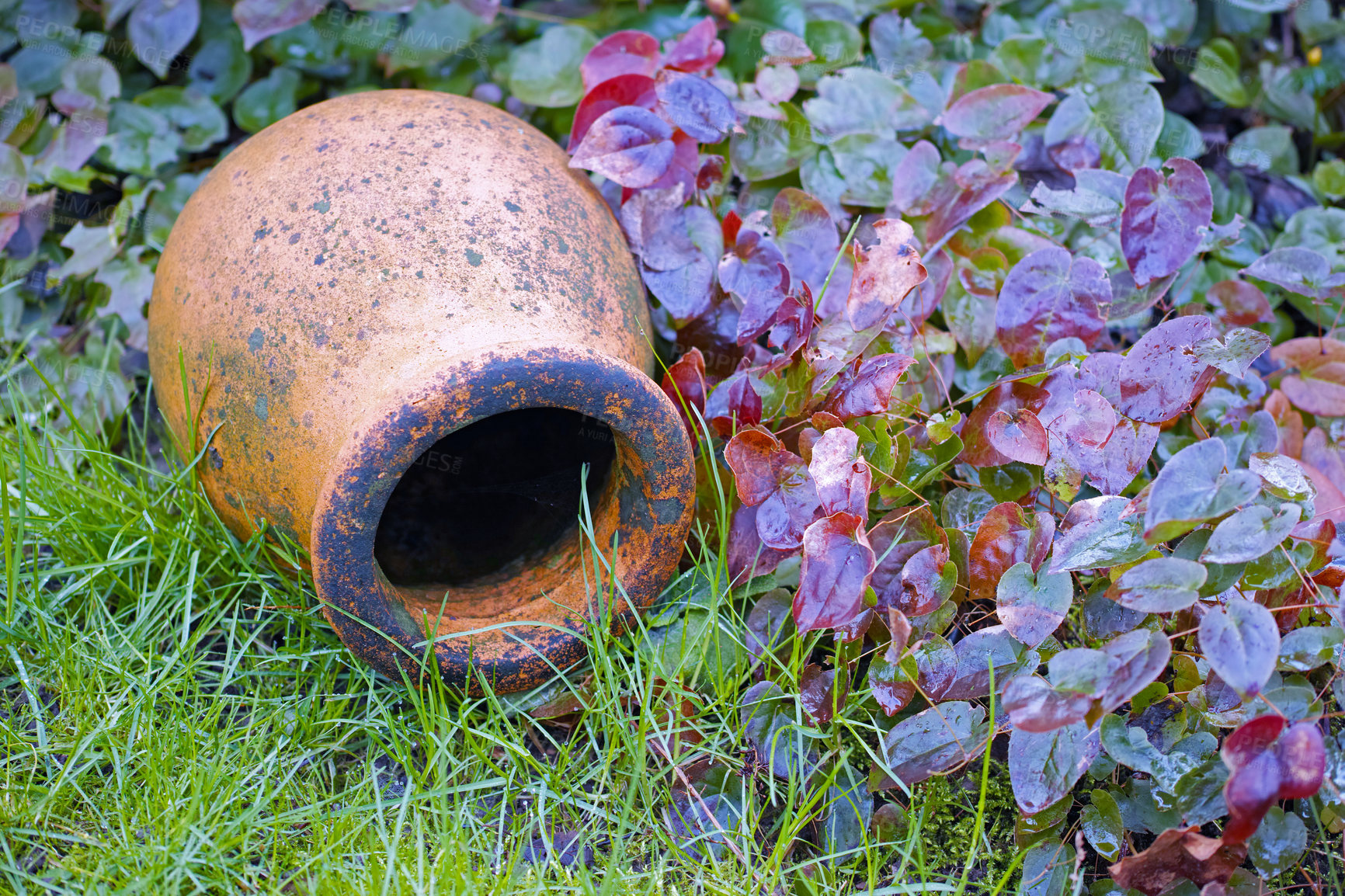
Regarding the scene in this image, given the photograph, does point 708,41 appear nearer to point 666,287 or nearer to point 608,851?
point 666,287

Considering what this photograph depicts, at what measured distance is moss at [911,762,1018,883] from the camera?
1.35 metres

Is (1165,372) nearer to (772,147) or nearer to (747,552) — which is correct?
(747,552)

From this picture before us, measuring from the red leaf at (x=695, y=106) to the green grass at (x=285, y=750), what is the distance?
68 centimetres

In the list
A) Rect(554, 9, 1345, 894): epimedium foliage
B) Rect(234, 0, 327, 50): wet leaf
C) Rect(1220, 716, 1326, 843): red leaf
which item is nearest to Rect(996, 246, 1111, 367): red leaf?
Rect(554, 9, 1345, 894): epimedium foliage

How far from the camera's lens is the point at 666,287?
165 cm

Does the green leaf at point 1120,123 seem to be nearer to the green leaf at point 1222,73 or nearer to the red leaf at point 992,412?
the green leaf at point 1222,73

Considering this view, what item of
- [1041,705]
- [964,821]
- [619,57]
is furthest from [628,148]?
[964,821]

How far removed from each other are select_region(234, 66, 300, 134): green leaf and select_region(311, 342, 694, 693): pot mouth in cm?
93

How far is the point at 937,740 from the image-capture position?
4.18 feet

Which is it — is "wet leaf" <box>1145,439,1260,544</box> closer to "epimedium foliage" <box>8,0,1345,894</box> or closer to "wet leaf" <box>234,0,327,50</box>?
"epimedium foliage" <box>8,0,1345,894</box>

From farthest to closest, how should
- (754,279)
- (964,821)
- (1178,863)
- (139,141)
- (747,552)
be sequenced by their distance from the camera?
(139,141) < (754,279) < (747,552) < (964,821) < (1178,863)

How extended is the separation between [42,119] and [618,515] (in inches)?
69.6

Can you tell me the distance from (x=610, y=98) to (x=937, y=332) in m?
0.74

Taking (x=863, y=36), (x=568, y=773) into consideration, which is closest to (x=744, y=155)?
(x=863, y=36)
